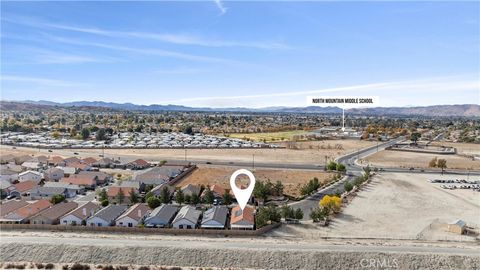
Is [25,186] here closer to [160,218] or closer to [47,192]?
[47,192]

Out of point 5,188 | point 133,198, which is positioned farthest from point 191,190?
point 5,188

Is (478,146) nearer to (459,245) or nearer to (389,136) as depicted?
(389,136)

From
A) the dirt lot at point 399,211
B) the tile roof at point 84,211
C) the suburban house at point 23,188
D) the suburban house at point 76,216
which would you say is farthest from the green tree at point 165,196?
the suburban house at point 23,188

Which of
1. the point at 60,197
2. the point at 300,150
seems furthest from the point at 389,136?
the point at 60,197

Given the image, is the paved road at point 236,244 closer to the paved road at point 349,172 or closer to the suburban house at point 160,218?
the suburban house at point 160,218

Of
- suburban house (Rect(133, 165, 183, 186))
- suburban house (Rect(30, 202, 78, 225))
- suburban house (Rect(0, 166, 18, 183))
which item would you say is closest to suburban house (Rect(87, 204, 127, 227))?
suburban house (Rect(30, 202, 78, 225))

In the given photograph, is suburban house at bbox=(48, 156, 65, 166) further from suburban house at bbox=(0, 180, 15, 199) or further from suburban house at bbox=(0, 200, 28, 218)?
suburban house at bbox=(0, 200, 28, 218)
